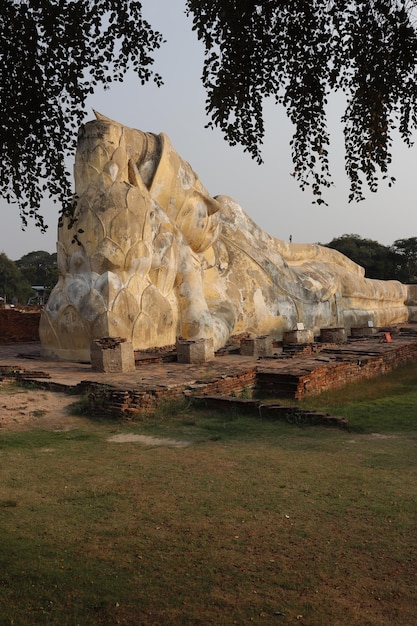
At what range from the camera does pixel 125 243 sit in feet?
35.5

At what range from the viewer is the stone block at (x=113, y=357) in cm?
919

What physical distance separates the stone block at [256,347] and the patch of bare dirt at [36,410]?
4719 mm

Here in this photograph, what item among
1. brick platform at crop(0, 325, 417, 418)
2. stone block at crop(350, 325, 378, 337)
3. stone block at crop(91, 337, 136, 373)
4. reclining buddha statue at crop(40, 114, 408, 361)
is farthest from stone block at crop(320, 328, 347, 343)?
stone block at crop(91, 337, 136, 373)

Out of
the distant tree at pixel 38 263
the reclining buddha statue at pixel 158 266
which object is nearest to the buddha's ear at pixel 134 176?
the reclining buddha statue at pixel 158 266

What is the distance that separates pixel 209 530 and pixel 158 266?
Result: 27.6ft

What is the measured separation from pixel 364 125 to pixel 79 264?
7.66 m

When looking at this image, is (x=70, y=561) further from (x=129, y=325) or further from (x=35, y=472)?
(x=129, y=325)

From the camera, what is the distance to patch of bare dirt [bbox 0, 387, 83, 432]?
638cm

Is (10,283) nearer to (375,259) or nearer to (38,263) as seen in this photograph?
(38,263)

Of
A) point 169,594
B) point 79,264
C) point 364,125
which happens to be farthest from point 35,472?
point 79,264

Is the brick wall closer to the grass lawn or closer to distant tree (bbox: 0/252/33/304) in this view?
the grass lawn

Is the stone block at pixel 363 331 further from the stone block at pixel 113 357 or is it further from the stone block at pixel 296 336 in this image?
the stone block at pixel 113 357

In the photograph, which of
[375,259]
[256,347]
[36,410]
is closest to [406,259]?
[375,259]

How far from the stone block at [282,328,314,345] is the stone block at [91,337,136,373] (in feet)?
18.2
